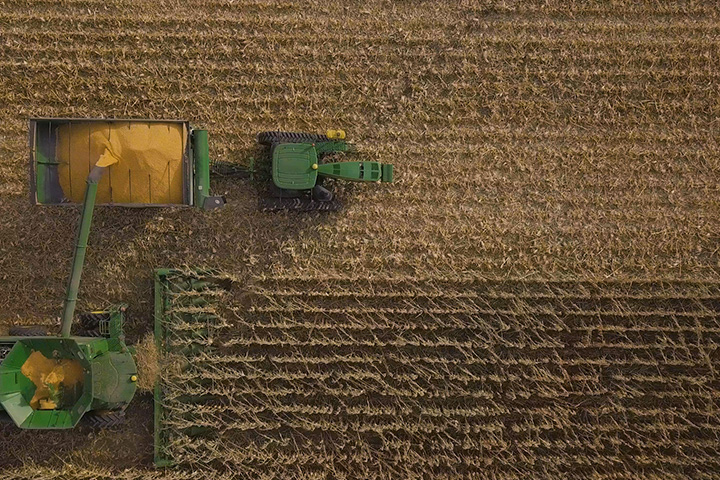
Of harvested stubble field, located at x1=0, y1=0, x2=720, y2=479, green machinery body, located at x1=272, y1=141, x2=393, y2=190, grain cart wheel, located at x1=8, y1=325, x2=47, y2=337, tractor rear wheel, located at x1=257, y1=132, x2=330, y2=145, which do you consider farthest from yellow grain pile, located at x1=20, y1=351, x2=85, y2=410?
tractor rear wheel, located at x1=257, y1=132, x2=330, y2=145

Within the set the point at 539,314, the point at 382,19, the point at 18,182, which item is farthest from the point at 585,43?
the point at 18,182

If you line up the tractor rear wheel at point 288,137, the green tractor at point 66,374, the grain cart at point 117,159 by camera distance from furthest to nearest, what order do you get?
the tractor rear wheel at point 288,137 → the grain cart at point 117,159 → the green tractor at point 66,374

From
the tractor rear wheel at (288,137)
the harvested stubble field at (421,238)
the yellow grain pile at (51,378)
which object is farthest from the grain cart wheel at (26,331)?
the tractor rear wheel at (288,137)

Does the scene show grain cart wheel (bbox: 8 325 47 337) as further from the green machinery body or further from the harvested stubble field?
the green machinery body

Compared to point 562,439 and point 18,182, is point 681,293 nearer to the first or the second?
point 562,439

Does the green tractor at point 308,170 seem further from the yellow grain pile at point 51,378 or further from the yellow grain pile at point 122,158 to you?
the yellow grain pile at point 51,378
